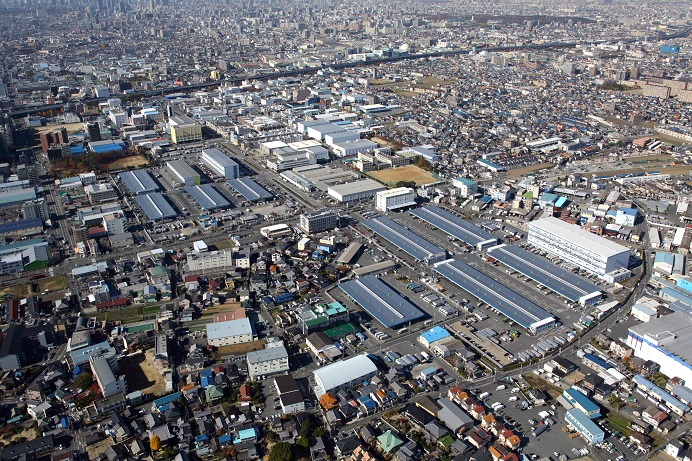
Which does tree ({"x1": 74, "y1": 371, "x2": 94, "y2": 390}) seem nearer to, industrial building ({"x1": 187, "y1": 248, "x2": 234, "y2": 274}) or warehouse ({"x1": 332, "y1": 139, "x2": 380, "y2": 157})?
industrial building ({"x1": 187, "y1": 248, "x2": 234, "y2": 274})

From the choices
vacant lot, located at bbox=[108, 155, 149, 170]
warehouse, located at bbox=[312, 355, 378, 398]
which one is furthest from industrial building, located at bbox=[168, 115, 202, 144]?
warehouse, located at bbox=[312, 355, 378, 398]

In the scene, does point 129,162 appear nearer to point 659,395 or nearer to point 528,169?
point 528,169

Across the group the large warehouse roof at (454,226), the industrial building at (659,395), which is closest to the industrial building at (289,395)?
the industrial building at (659,395)

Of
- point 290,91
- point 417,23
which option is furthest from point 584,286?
point 417,23

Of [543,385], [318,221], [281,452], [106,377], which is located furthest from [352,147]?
[281,452]

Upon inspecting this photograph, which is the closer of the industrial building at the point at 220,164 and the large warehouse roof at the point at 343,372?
the large warehouse roof at the point at 343,372

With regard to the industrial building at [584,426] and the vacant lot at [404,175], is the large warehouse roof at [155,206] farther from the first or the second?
the industrial building at [584,426]

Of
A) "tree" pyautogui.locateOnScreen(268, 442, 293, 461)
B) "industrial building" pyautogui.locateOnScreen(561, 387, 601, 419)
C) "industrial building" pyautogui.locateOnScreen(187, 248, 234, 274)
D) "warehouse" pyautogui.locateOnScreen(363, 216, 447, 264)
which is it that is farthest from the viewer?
"warehouse" pyautogui.locateOnScreen(363, 216, 447, 264)
